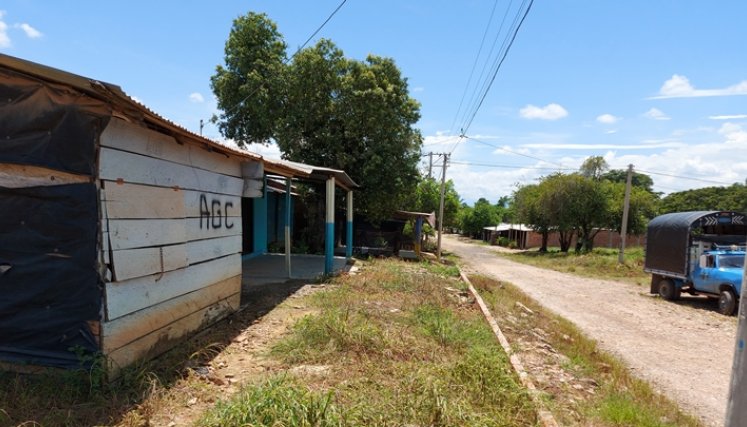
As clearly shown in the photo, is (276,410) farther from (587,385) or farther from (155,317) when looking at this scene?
(587,385)

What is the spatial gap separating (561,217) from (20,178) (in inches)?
1355

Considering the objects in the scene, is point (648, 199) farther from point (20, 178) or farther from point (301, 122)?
point (20, 178)

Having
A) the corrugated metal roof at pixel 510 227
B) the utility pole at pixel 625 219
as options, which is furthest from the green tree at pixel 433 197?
the utility pole at pixel 625 219

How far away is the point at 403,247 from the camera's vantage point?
21891 mm

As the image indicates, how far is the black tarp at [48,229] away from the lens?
4.02m

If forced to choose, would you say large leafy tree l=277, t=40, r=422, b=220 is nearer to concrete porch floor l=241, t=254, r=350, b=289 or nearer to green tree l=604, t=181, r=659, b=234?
concrete porch floor l=241, t=254, r=350, b=289

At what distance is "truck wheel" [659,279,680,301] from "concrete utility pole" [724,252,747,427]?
561 inches

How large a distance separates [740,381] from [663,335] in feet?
28.5

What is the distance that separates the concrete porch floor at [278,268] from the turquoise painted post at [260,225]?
0.38 m

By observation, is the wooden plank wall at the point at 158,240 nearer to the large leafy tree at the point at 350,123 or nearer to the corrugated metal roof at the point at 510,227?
the large leafy tree at the point at 350,123

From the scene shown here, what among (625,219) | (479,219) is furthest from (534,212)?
(479,219)

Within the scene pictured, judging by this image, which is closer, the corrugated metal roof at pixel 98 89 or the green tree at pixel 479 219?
the corrugated metal roof at pixel 98 89

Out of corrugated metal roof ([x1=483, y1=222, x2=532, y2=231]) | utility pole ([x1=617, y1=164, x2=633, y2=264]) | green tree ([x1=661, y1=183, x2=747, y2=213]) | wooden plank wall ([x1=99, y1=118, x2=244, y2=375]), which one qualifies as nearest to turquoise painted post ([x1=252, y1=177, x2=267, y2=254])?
wooden plank wall ([x1=99, y1=118, x2=244, y2=375])

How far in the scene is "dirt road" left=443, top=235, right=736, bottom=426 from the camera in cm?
621
